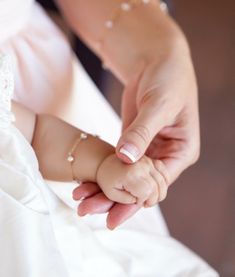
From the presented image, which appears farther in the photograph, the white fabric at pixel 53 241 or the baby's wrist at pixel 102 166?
the baby's wrist at pixel 102 166

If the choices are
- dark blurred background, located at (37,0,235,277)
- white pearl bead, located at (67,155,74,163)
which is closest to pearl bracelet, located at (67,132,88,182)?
white pearl bead, located at (67,155,74,163)

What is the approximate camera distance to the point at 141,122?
717 millimetres

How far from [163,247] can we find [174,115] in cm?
18

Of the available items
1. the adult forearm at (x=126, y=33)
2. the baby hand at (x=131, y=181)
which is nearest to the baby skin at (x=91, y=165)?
the baby hand at (x=131, y=181)

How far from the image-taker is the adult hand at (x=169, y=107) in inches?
30.6

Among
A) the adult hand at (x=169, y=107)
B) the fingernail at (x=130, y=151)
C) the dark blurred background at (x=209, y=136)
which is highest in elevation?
the fingernail at (x=130, y=151)

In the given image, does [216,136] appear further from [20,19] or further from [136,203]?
[136,203]

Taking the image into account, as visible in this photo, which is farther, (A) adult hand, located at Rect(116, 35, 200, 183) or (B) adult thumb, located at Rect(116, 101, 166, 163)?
(A) adult hand, located at Rect(116, 35, 200, 183)

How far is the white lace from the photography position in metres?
0.63

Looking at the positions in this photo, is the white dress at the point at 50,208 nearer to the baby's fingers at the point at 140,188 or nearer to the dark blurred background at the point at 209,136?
the baby's fingers at the point at 140,188

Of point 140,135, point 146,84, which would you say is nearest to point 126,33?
point 146,84

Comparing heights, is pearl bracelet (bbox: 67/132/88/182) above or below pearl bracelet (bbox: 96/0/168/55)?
above

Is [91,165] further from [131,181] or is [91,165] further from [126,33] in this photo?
[126,33]

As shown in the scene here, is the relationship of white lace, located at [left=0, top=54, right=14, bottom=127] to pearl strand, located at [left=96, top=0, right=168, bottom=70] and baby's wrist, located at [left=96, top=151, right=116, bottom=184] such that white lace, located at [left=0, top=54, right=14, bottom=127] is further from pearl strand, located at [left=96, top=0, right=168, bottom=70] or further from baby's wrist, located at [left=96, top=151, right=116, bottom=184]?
pearl strand, located at [left=96, top=0, right=168, bottom=70]
